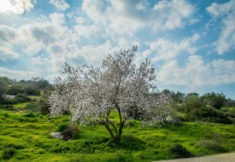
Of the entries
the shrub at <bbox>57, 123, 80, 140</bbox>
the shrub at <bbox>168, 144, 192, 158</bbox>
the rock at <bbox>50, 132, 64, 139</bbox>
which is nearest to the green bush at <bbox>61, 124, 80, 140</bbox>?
the shrub at <bbox>57, 123, 80, 140</bbox>

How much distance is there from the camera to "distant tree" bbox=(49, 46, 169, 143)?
1658cm

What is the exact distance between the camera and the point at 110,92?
18031 mm

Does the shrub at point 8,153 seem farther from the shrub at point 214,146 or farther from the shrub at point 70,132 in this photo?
the shrub at point 214,146

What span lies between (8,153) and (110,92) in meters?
13.4

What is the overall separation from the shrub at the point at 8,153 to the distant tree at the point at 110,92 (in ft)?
19.3

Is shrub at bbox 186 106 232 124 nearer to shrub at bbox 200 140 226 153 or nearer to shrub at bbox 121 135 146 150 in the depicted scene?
shrub at bbox 200 140 226 153

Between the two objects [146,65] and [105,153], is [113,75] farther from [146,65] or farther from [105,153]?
[105,153]

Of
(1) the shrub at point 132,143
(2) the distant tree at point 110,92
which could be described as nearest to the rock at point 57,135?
(2) the distant tree at point 110,92

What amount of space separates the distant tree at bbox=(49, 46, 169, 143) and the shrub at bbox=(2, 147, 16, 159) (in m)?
5.88

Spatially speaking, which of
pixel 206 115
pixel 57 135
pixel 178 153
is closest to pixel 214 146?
pixel 178 153

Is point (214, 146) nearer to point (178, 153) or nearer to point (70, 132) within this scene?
point (178, 153)

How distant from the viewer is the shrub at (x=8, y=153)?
16500mm

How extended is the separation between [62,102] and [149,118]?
1138cm

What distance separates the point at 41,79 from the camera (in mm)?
157375
